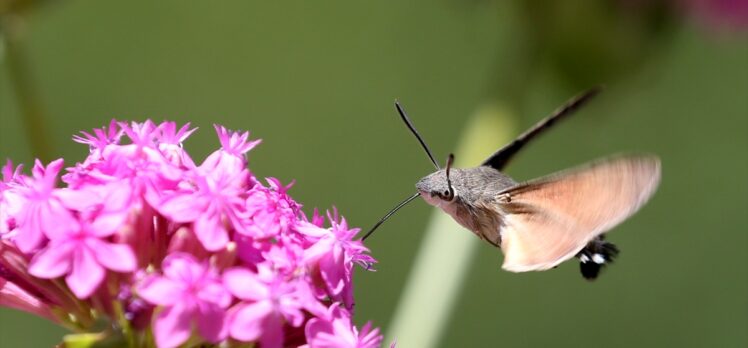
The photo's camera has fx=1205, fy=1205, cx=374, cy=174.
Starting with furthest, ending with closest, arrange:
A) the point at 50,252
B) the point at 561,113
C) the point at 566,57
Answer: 1. the point at 566,57
2. the point at 561,113
3. the point at 50,252

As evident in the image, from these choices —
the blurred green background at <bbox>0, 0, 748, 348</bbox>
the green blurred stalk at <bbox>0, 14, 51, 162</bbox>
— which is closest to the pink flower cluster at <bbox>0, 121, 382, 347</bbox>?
the green blurred stalk at <bbox>0, 14, 51, 162</bbox>

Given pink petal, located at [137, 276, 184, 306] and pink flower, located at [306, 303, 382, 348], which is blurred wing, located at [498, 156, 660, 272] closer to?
pink flower, located at [306, 303, 382, 348]

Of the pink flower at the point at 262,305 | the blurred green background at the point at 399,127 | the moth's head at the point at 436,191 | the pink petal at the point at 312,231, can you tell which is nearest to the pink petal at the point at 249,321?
the pink flower at the point at 262,305

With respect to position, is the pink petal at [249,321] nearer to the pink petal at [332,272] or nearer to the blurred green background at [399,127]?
the pink petal at [332,272]

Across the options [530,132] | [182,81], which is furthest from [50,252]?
[182,81]

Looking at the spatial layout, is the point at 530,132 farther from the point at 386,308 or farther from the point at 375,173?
the point at 375,173
